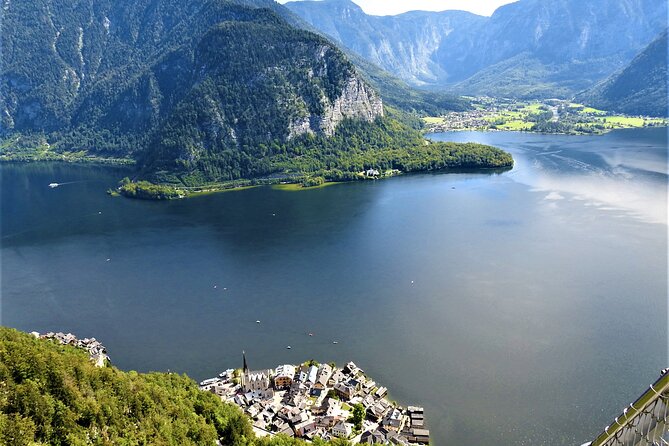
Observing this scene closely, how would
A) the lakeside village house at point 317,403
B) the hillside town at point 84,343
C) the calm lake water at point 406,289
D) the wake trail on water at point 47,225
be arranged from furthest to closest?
the wake trail on water at point 47,225, the hillside town at point 84,343, the calm lake water at point 406,289, the lakeside village house at point 317,403

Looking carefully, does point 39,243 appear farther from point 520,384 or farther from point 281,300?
point 520,384

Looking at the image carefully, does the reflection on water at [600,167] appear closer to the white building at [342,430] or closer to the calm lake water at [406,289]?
the calm lake water at [406,289]

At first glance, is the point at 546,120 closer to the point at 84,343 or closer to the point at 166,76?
the point at 166,76

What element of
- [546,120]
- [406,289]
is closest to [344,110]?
[546,120]

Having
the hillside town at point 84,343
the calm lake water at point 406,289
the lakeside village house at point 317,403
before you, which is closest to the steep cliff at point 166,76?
the calm lake water at point 406,289

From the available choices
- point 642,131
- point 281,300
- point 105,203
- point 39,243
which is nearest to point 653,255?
point 281,300

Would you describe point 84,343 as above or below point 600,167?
below

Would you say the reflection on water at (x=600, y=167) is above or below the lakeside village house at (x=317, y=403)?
above
